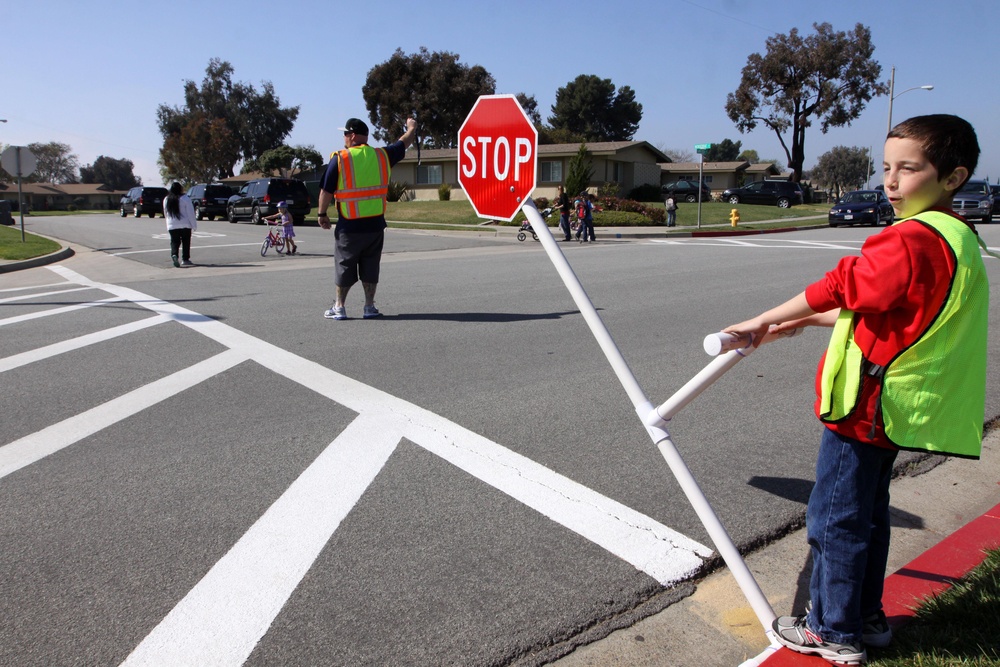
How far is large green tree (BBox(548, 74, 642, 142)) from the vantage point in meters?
84.8

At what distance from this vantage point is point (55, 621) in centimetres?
283

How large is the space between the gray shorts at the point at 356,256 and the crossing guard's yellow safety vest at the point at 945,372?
656 centimetres

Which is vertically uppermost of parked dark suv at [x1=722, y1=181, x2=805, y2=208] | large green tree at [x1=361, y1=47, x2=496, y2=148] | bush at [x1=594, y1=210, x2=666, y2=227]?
large green tree at [x1=361, y1=47, x2=496, y2=148]

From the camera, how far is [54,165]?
377 feet

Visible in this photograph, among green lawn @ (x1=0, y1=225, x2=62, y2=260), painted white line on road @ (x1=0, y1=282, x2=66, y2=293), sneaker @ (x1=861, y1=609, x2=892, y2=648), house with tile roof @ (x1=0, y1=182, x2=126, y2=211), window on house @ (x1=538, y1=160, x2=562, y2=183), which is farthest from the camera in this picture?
house with tile roof @ (x1=0, y1=182, x2=126, y2=211)

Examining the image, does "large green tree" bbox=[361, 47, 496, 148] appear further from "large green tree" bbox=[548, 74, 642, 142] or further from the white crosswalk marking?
the white crosswalk marking

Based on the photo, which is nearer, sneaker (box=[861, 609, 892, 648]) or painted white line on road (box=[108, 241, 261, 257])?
sneaker (box=[861, 609, 892, 648])

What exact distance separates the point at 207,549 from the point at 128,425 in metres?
2.00

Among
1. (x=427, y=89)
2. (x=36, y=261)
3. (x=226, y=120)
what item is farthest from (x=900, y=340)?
(x=226, y=120)

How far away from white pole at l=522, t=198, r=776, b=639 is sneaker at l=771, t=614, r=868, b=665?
0.04 m

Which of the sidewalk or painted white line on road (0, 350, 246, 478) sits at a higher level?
painted white line on road (0, 350, 246, 478)

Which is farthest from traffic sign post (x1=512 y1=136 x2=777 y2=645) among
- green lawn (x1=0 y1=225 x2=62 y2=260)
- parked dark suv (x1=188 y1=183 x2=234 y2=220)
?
parked dark suv (x1=188 y1=183 x2=234 y2=220)

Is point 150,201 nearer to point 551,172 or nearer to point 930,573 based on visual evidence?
point 551,172

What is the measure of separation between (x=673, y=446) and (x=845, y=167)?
112436mm
